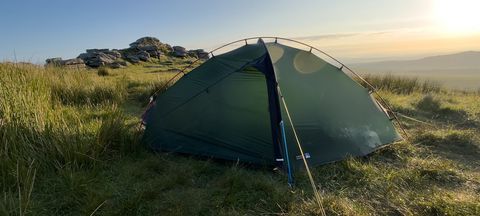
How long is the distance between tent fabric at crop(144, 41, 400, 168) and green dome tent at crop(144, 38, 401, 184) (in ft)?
0.04

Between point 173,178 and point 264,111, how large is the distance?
1.49m

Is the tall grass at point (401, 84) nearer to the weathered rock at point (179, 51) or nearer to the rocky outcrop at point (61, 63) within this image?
the rocky outcrop at point (61, 63)

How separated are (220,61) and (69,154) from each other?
8.19 feet

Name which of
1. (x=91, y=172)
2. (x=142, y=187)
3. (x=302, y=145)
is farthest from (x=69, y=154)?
(x=302, y=145)

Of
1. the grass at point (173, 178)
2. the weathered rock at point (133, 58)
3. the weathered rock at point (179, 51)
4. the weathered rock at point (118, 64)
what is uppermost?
the weathered rock at point (179, 51)

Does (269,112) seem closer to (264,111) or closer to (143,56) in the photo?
(264,111)

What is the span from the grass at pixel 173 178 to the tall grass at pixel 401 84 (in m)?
7.72

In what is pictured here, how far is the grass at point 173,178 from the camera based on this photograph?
350 cm

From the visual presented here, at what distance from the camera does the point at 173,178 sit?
4.17m

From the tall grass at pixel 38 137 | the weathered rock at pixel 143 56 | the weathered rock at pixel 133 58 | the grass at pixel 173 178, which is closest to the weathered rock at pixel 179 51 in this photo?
the weathered rock at pixel 143 56

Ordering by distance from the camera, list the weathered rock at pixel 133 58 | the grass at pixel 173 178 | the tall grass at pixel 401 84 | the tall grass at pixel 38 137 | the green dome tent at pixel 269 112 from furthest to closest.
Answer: the weathered rock at pixel 133 58, the tall grass at pixel 401 84, the green dome tent at pixel 269 112, the tall grass at pixel 38 137, the grass at pixel 173 178

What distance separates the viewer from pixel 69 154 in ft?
13.7

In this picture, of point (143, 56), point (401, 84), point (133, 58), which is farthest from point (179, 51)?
point (401, 84)

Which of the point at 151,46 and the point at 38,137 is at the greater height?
the point at 151,46
